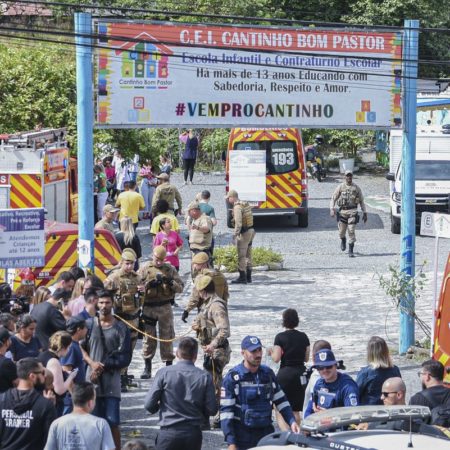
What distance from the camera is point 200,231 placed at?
20.2 meters

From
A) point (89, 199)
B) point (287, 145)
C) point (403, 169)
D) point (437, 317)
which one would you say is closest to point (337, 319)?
point (403, 169)

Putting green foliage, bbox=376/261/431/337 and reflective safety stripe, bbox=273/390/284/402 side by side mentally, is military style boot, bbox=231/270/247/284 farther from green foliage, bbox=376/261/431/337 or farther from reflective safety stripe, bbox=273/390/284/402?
reflective safety stripe, bbox=273/390/284/402

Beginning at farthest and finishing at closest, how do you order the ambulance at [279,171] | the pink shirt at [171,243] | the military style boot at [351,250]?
the ambulance at [279,171], the military style boot at [351,250], the pink shirt at [171,243]

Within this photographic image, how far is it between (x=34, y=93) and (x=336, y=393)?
18134mm

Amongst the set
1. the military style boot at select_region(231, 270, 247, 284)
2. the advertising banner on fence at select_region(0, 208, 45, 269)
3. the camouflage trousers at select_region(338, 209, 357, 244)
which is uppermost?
the advertising banner on fence at select_region(0, 208, 45, 269)

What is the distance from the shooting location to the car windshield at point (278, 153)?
2911cm

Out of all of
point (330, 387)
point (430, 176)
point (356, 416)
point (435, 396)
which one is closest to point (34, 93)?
point (430, 176)

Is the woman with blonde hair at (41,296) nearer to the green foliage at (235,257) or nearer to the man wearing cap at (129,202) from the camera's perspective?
the man wearing cap at (129,202)

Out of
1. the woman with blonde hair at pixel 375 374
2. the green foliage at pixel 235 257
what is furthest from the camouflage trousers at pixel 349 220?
the woman with blonde hair at pixel 375 374

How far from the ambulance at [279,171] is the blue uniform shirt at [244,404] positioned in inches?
733

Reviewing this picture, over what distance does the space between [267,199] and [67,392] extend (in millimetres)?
18513

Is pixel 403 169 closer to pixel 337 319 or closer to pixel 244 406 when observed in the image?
pixel 337 319

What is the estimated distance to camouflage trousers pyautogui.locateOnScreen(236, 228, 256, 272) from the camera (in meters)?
21.8

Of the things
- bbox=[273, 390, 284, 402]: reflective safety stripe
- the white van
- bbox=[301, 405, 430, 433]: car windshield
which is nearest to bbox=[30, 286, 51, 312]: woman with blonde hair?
bbox=[273, 390, 284, 402]: reflective safety stripe
